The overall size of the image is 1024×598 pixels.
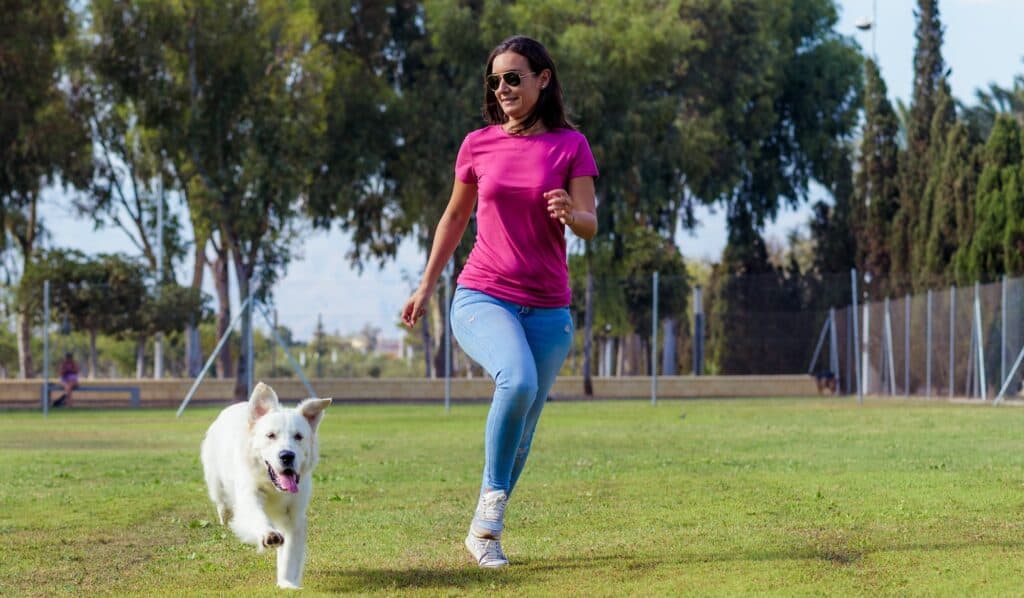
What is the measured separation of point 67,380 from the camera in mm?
34875

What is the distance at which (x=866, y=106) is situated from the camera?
45.8 meters

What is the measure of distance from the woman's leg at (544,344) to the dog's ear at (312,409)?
0.86m

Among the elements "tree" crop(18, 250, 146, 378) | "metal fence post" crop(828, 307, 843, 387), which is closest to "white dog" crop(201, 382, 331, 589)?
"tree" crop(18, 250, 146, 378)

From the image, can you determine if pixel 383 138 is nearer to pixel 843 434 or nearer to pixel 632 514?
pixel 843 434

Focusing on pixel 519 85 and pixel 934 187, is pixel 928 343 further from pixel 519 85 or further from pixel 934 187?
pixel 519 85

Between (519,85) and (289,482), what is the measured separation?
1.87 meters

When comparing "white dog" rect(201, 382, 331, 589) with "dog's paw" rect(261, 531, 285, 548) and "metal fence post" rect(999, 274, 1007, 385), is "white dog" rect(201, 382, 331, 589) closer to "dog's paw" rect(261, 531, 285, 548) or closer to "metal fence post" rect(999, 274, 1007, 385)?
"dog's paw" rect(261, 531, 285, 548)

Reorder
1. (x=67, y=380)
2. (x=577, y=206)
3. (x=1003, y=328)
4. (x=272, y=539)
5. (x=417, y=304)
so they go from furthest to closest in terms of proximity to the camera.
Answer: (x=67, y=380)
(x=1003, y=328)
(x=417, y=304)
(x=577, y=206)
(x=272, y=539)

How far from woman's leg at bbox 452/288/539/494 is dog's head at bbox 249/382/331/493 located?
2.26ft

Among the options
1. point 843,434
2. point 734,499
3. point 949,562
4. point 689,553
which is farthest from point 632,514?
point 843,434

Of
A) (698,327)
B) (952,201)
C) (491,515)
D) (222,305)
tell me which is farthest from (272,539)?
(222,305)

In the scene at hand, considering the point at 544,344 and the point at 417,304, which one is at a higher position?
the point at 417,304

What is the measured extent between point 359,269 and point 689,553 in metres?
38.6

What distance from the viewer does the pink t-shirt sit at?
6402 mm
